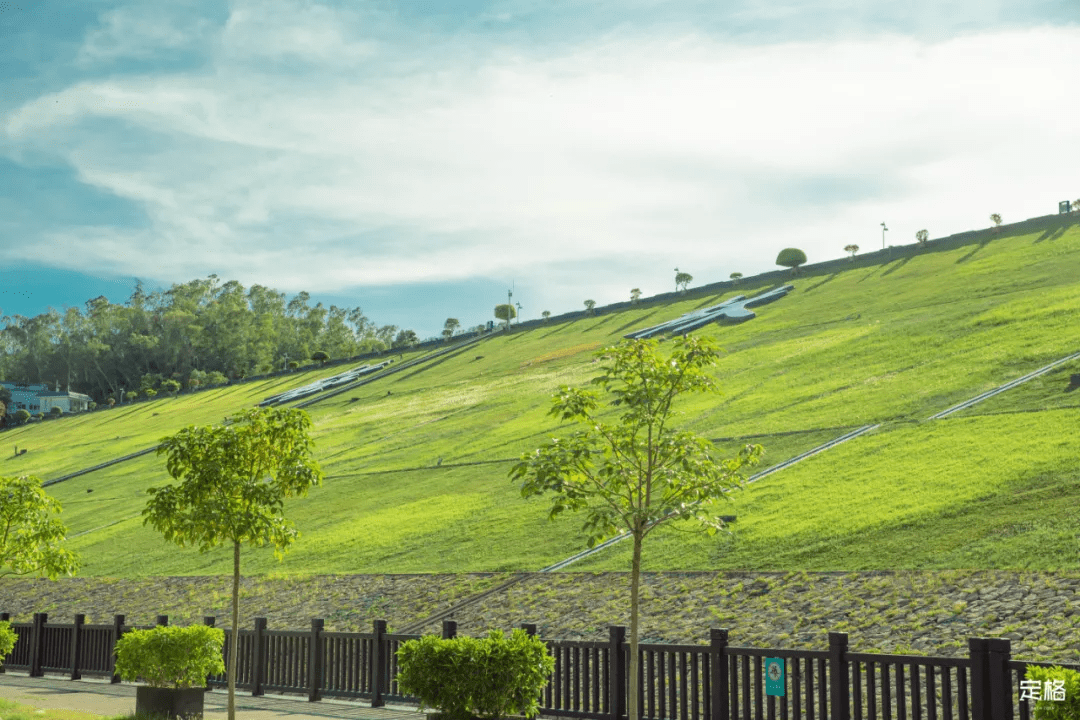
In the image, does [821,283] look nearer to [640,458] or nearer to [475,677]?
[640,458]

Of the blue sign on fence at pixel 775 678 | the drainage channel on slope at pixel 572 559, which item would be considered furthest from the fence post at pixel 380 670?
the blue sign on fence at pixel 775 678

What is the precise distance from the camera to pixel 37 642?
26172 mm

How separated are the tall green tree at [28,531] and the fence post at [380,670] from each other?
898 cm

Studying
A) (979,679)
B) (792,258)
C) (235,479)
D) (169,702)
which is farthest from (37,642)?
(792,258)

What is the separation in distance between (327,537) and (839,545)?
935 inches

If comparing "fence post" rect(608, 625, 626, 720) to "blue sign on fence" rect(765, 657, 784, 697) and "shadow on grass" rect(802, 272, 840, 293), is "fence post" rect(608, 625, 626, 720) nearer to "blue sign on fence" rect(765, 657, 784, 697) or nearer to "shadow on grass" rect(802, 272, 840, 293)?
"blue sign on fence" rect(765, 657, 784, 697)

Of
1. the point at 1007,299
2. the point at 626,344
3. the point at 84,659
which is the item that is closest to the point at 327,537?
the point at 84,659

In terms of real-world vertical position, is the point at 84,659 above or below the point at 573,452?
below

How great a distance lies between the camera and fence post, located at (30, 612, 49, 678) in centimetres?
2597

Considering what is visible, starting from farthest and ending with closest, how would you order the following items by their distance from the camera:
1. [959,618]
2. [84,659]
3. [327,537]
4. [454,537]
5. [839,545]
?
[327,537]
[454,537]
[839,545]
[84,659]
[959,618]

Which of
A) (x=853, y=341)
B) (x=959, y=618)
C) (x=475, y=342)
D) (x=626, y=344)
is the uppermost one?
(x=475, y=342)

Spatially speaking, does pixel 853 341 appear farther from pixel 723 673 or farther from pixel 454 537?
pixel 723 673

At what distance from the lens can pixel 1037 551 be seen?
2212 centimetres

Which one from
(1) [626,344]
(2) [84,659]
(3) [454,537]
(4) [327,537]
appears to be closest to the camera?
(1) [626,344]
